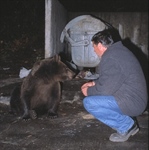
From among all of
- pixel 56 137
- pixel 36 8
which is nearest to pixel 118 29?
pixel 36 8

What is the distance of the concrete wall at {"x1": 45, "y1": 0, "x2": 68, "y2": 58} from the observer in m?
7.05

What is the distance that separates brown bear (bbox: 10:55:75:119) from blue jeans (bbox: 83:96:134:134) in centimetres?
136

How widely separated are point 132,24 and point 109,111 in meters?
6.94

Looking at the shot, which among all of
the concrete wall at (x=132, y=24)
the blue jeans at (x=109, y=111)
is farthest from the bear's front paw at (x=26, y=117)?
the concrete wall at (x=132, y=24)

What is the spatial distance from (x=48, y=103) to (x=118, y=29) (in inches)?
224

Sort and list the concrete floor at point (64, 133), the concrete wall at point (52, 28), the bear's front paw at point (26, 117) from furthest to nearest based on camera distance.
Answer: the concrete wall at point (52, 28) < the bear's front paw at point (26, 117) < the concrete floor at point (64, 133)

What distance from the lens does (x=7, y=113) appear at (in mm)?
5285

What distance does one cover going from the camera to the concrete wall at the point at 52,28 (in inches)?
277

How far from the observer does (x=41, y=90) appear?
5.02m

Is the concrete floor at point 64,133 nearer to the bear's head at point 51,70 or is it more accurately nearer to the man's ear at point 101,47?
the bear's head at point 51,70

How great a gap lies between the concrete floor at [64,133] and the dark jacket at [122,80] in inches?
20.9

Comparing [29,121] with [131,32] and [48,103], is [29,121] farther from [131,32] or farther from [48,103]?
[131,32]

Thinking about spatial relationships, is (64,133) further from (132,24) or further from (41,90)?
(132,24)

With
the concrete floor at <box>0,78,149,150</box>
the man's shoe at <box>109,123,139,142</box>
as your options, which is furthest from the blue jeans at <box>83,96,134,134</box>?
the concrete floor at <box>0,78,149,150</box>
